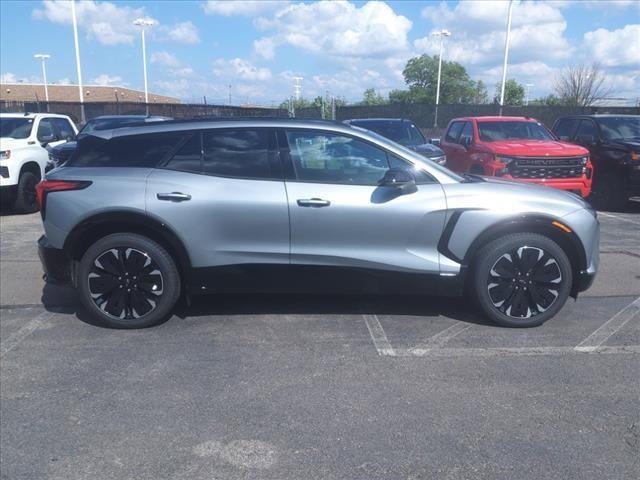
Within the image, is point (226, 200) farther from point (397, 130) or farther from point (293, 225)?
point (397, 130)

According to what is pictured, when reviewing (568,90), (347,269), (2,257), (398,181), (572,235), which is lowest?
(2,257)

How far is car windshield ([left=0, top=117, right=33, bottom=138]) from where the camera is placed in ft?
36.8

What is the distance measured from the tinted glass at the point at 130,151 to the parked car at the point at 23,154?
6490 mm

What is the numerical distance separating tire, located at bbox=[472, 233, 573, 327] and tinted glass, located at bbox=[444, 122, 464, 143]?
25.6 feet

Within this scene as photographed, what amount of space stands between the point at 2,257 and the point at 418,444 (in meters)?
6.50

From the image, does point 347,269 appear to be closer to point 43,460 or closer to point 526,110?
point 43,460

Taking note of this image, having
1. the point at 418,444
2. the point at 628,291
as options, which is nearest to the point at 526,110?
the point at 628,291

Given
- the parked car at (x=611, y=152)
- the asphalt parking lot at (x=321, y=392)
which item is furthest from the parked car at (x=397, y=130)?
the asphalt parking lot at (x=321, y=392)

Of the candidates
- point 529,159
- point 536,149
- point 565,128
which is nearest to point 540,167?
point 529,159

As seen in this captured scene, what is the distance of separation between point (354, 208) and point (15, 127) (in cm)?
949

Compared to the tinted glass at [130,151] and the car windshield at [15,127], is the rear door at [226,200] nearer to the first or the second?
the tinted glass at [130,151]

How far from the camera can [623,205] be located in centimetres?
1193

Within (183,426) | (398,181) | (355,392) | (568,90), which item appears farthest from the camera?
(568,90)

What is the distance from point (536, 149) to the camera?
973 centimetres
